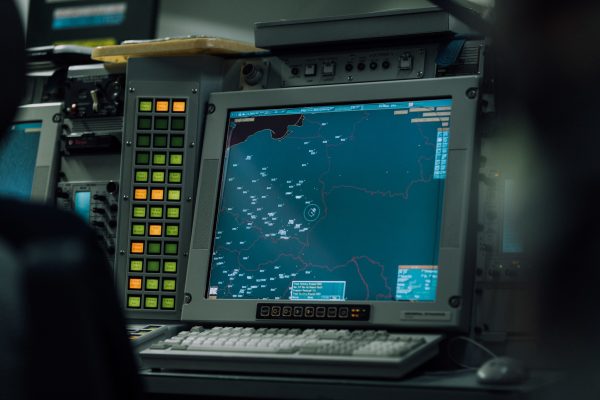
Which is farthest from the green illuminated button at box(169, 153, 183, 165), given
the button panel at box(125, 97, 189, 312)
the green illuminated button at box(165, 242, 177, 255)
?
the green illuminated button at box(165, 242, 177, 255)

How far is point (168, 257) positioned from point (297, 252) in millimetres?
392

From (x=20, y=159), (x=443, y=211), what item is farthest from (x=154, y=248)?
(x=443, y=211)

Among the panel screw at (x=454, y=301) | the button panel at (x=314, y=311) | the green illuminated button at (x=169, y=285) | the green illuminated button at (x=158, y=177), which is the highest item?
the green illuminated button at (x=158, y=177)

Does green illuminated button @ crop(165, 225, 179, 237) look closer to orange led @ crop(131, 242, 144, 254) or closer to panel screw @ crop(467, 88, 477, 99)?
orange led @ crop(131, 242, 144, 254)

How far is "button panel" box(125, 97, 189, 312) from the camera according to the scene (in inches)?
101

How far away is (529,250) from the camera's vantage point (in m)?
0.93

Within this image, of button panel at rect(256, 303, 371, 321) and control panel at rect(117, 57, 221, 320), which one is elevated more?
control panel at rect(117, 57, 221, 320)

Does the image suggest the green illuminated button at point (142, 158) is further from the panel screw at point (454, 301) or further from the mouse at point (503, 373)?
the mouse at point (503, 373)

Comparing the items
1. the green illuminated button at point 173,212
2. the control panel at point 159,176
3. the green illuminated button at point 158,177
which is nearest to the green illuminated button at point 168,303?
the control panel at point 159,176

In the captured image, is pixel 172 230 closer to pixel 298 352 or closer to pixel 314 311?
pixel 314 311

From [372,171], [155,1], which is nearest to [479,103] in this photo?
[372,171]

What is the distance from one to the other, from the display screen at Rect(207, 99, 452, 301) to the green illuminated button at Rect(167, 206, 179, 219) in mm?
145

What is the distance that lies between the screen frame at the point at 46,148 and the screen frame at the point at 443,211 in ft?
1.86

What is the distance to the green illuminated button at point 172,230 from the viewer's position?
2.57 meters
